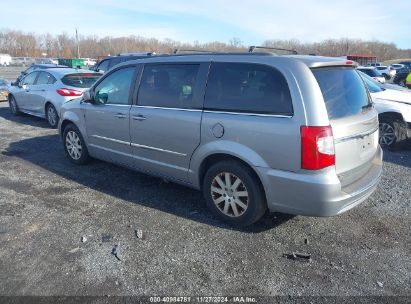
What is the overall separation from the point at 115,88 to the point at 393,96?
5693 mm

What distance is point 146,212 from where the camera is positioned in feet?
13.9

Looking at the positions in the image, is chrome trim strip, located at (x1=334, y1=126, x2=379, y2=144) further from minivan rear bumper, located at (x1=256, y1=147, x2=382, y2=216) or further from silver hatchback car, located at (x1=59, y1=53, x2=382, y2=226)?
minivan rear bumper, located at (x1=256, y1=147, x2=382, y2=216)

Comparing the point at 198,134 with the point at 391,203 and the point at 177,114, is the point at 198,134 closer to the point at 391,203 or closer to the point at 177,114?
the point at 177,114

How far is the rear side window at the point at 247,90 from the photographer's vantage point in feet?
10.8

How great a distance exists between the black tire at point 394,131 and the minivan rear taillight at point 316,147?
15.5 feet

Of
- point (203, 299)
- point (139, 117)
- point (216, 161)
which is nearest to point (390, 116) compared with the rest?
point (216, 161)

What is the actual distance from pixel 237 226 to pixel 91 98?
3.08 meters

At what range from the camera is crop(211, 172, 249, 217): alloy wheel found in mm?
3709

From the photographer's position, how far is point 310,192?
3180 millimetres

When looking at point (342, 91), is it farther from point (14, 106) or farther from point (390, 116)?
point (14, 106)

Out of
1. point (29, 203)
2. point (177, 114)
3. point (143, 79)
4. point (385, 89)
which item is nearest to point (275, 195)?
point (177, 114)

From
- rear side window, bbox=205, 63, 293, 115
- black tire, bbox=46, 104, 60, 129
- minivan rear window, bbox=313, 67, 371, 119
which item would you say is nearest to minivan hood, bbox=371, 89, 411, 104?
minivan rear window, bbox=313, 67, 371, 119

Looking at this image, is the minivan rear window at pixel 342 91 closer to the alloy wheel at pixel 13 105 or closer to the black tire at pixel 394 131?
the black tire at pixel 394 131

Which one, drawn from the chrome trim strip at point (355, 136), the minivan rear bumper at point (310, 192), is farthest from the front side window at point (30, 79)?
the chrome trim strip at point (355, 136)
